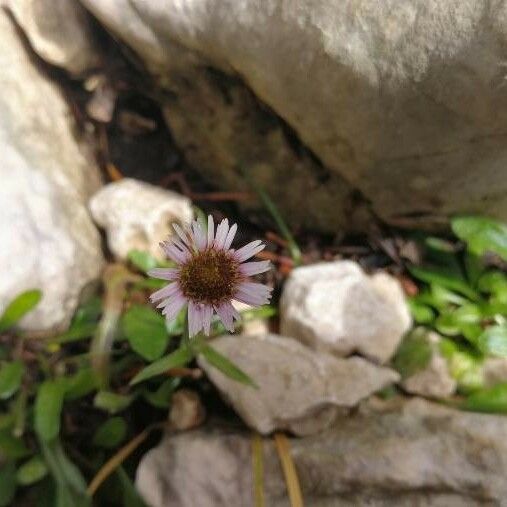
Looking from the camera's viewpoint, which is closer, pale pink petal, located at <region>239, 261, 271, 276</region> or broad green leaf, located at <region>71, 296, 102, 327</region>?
pale pink petal, located at <region>239, 261, 271, 276</region>

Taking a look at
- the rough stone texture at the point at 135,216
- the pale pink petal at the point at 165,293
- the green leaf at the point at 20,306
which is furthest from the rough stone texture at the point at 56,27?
the pale pink petal at the point at 165,293

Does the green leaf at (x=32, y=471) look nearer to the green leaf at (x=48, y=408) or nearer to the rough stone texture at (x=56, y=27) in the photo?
the green leaf at (x=48, y=408)

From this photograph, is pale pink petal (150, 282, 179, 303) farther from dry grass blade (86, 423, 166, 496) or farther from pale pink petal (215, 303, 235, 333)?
dry grass blade (86, 423, 166, 496)

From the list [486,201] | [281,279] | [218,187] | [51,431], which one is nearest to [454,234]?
[486,201]

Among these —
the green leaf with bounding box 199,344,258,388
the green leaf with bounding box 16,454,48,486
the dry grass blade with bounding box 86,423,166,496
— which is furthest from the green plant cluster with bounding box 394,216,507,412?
the green leaf with bounding box 16,454,48,486

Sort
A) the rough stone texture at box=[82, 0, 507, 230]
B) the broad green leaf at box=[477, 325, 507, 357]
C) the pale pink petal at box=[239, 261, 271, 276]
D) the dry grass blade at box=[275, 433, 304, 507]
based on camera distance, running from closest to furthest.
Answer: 1. the pale pink petal at box=[239, 261, 271, 276]
2. the rough stone texture at box=[82, 0, 507, 230]
3. the dry grass blade at box=[275, 433, 304, 507]
4. the broad green leaf at box=[477, 325, 507, 357]

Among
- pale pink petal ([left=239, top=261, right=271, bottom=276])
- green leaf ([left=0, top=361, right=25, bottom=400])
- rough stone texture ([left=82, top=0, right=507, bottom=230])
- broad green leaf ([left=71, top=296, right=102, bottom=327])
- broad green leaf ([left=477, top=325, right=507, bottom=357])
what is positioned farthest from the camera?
broad green leaf ([left=71, top=296, right=102, bottom=327])

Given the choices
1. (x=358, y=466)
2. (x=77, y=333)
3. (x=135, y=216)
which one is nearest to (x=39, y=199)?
(x=135, y=216)

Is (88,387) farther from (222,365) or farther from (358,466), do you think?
(358,466)
